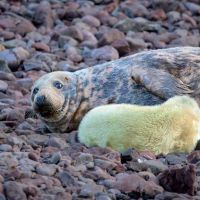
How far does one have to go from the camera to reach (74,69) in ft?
29.1

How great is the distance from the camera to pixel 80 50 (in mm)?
9609

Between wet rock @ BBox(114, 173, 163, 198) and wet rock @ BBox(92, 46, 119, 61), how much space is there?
4375 millimetres

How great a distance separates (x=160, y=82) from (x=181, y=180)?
181 centimetres

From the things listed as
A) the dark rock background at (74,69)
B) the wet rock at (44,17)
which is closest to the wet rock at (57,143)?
the dark rock background at (74,69)

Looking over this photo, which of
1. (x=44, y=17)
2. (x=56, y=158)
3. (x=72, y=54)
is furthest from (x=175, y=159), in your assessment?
(x=44, y=17)

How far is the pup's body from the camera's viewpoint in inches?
226

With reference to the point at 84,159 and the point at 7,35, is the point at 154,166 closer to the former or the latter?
the point at 84,159

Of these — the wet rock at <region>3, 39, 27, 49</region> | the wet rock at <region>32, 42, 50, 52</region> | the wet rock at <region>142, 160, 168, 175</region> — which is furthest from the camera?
the wet rock at <region>32, 42, 50, 52</region>

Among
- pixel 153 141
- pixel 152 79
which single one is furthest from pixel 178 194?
pixel 152 79

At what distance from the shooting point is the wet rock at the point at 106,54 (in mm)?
9303

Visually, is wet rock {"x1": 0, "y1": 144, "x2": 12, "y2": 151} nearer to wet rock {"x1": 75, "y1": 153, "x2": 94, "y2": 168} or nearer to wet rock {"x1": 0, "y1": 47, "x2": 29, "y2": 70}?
wet rock {"x1": 75, "y1": 153, "x2": 94, "y2": 168}

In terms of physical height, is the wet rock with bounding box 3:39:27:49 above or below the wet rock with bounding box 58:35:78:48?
above

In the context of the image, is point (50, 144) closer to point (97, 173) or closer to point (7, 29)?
point (97, 173)

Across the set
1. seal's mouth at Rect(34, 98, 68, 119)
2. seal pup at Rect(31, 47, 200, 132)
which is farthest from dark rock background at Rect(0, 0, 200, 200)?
seal pup at Rect(31, 47, 200, 132)
